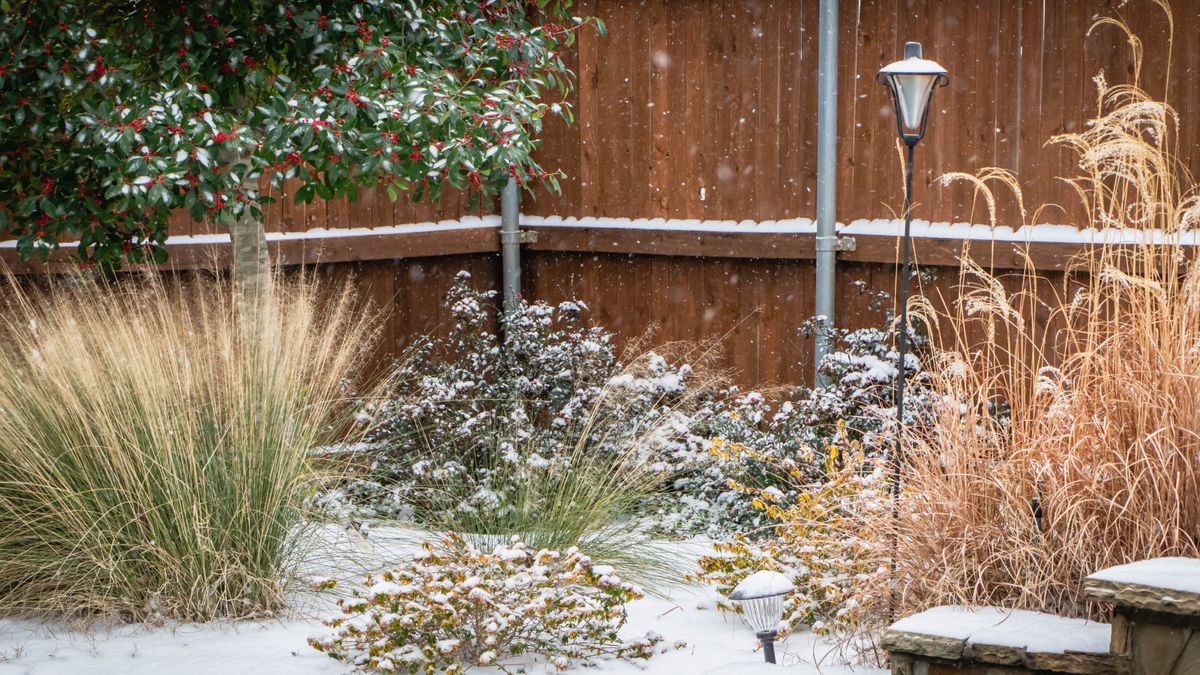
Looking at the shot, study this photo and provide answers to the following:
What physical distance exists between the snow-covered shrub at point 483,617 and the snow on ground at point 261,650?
0.08 m

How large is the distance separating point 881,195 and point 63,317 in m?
3.82

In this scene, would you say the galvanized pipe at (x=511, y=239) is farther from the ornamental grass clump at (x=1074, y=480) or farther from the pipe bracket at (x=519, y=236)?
the ornamental grass clump at (x=1074, y=480)

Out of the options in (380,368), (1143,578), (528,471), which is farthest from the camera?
(380,368)

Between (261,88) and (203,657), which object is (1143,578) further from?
(261,88)

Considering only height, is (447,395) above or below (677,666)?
above

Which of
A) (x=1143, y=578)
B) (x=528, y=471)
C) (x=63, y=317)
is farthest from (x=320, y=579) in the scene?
(x=1143, y=578)

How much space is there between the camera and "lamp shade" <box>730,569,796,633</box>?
3.39 meters

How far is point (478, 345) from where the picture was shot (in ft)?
21.3

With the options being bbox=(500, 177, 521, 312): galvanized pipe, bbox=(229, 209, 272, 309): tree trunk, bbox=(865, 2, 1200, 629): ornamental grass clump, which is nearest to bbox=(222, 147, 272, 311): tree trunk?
bbox=(229, 209, 272, 309): tree trunk

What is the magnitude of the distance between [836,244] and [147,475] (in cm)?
360

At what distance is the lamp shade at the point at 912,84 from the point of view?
4.24 metres

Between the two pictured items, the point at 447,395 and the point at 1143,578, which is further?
the point at 447,395

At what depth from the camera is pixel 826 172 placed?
6.25 meters

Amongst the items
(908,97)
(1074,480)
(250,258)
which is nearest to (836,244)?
(908,97)
